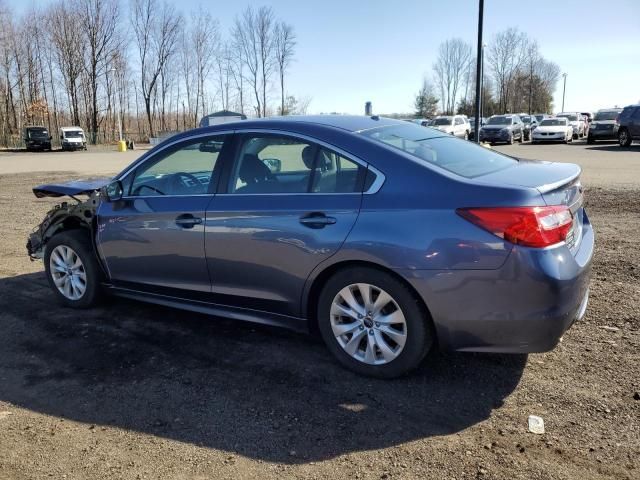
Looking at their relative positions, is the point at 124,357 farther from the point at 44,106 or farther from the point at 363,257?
the point at 44,106

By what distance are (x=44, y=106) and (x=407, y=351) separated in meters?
77.9

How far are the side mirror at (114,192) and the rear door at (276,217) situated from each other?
1095mm

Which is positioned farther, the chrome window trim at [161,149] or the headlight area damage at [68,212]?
the headlight area damage at [68,212]

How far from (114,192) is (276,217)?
178 centimetres

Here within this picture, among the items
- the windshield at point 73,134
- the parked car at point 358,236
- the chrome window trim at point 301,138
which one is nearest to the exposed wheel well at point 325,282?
the parked car at point 358,236

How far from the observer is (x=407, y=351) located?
3.43 metres

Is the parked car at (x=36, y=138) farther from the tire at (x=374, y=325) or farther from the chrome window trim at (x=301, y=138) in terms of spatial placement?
the tire at (x=374, y=325)

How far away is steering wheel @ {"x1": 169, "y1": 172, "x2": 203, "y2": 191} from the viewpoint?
429cm

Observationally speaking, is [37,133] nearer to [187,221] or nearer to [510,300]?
[187,221]

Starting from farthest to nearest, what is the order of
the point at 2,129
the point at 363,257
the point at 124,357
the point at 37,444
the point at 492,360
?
the point at 2,129 → the point at 124,357 → the point at 492,360 → the point at 363,257 → the point at 37,444

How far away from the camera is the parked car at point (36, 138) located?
48.2m

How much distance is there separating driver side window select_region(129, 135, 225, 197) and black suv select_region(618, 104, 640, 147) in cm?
2645

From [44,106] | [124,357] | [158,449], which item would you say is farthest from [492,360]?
[44,106]

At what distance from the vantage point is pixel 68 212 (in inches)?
204
